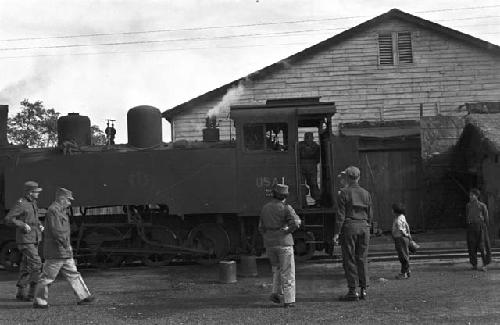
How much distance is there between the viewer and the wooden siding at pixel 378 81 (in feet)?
57.0

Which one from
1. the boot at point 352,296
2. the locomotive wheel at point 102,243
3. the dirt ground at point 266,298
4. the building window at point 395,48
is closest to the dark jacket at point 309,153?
the dirt ground at point 266,298

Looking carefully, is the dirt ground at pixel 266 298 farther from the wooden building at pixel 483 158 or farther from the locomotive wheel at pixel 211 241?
the wooden building at pixel 483 158

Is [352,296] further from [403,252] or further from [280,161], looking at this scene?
[280,161]

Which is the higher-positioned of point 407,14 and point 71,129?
point 407,14

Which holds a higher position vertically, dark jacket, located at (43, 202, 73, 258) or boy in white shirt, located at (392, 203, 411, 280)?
dark jacket, located at (43, 202, 73, 258)

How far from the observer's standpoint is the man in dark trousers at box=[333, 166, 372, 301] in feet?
23.5

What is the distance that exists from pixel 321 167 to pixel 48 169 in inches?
209

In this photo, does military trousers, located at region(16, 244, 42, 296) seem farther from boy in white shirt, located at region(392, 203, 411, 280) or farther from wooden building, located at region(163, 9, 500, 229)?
wooden building, located at region(163, 9, 500, 229)

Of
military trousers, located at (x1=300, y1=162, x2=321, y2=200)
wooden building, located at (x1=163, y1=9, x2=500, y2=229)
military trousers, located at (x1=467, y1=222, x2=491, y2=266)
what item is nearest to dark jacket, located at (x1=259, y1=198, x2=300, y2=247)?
military trousers, located at (x1=300, y1=162, x2=321, y2=200)

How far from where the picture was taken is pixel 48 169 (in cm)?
1062

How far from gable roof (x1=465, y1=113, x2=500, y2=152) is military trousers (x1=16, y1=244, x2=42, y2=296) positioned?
9149 mm

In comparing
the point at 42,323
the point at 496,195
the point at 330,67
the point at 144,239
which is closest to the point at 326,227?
the point at 144,239

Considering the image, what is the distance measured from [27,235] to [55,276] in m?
0.83

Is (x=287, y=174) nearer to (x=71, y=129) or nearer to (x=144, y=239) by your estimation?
(x=144, y=239)
